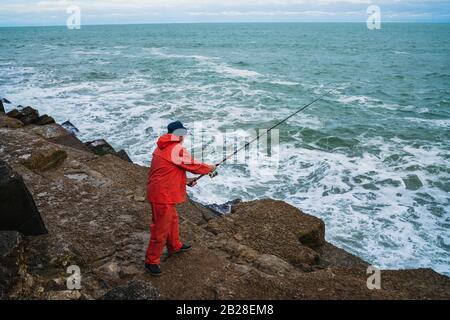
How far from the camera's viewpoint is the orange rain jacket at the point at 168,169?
11.6 ft

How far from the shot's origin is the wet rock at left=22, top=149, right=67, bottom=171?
19.9 ft

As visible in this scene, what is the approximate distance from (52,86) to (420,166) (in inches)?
796

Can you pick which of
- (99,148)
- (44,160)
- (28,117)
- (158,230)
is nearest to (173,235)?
(158,230)

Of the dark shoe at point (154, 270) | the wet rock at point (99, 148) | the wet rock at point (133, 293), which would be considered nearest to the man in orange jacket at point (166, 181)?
the dark shoe at point (154, 270)

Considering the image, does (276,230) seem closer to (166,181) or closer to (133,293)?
(166,181)

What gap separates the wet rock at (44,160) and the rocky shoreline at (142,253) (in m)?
0.02

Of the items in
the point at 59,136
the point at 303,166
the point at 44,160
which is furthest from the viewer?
the point at 303,166

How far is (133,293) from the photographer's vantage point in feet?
9.20

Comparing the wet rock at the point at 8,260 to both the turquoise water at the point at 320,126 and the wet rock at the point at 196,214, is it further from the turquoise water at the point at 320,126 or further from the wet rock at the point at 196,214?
the turquoise water at the point at 320,126

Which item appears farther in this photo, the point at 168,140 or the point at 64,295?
the point at 168,140

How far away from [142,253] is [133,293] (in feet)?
4.41

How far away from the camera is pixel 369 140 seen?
42.9 feet
